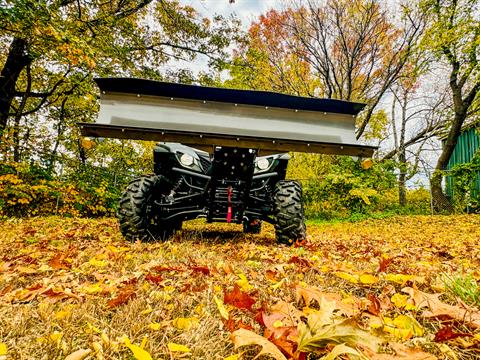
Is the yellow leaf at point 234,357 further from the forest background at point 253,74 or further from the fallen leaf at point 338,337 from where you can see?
the forest background at point 253,74

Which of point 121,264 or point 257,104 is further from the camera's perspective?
point 257,104

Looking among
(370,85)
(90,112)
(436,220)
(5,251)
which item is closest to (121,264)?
(5,251)

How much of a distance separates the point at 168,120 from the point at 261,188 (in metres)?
1.46

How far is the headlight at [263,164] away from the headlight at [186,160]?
0.90 meters

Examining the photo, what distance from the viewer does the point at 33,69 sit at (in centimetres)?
1100

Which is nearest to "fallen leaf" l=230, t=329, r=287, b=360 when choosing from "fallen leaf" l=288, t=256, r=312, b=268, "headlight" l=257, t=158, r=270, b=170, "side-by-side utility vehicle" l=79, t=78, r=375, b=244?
"fallen leaf" l=288, t=256, r=312, b=268

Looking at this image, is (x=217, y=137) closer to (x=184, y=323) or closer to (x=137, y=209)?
(x=137, y=209)

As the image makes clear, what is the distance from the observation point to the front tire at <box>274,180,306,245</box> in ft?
11.4

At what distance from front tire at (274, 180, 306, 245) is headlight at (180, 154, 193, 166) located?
113 cm

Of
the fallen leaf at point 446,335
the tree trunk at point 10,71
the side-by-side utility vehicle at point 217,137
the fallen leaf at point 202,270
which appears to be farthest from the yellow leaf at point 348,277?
the tree trunk at point 10,71

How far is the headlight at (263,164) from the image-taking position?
401 cm

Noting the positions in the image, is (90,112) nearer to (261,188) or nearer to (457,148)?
(261,188)

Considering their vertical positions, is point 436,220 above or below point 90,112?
below

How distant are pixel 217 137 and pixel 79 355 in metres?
2.57
